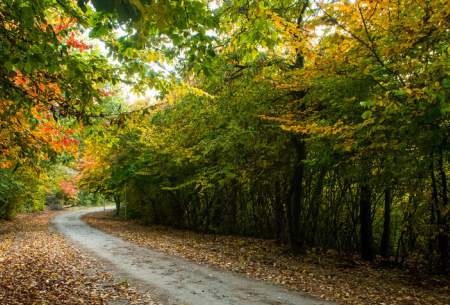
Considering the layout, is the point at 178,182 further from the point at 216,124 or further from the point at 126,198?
the point at 126,198

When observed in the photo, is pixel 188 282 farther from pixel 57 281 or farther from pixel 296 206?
pixel 296 206

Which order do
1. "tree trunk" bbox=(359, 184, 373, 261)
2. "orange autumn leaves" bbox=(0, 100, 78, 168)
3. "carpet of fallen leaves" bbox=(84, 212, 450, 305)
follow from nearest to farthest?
"orange autumn leaves" bbox=(0, 100, 78, 168), "carpet of fallen leaves" bbox=(84, 212, 450, 305), "tree trunk" bbox=(359, 184, 373, 261)

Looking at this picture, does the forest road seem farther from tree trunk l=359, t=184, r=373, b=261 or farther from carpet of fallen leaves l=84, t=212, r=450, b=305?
tree trunk l=359, t=184, r=373, b=261

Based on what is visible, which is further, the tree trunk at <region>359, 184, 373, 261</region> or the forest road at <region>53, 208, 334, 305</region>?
the tree trunk at <region>359, 184, 373, 261</region>

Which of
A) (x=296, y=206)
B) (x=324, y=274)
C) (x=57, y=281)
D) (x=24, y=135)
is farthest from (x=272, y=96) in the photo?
(x=57, y=281)

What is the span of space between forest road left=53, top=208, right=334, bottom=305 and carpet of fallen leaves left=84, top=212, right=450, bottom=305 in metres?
0.63

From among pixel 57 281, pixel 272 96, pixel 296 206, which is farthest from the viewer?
pixel 296 206

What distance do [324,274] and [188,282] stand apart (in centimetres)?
373

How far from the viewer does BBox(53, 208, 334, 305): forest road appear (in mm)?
6969

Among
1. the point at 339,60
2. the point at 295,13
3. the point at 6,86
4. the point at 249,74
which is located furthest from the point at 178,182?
the point at 6,86

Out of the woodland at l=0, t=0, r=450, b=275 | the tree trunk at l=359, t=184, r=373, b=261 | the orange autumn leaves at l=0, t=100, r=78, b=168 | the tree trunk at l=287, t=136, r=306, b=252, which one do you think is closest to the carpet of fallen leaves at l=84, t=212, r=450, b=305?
the tree trunk at l=287, t=136, r=306, b=252

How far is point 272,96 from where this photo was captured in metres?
11.7

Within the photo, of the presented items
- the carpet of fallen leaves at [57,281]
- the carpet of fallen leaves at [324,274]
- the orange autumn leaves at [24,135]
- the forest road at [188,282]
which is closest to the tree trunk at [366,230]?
the carpet of fallen leaves at [324,274]

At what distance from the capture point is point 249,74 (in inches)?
456
